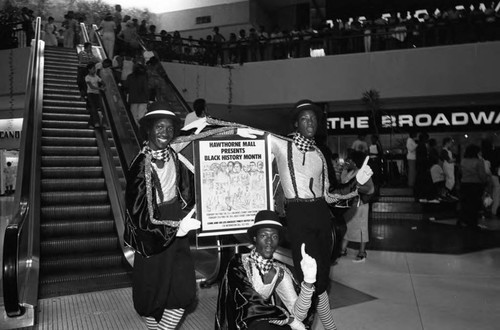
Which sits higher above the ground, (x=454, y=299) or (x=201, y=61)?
(x=201, y=61)

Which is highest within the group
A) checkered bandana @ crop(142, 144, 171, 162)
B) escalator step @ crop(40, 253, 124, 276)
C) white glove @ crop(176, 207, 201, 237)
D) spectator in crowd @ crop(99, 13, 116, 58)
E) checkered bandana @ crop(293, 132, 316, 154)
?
spectator in crowd @ crop(99, 13, 116, 58)

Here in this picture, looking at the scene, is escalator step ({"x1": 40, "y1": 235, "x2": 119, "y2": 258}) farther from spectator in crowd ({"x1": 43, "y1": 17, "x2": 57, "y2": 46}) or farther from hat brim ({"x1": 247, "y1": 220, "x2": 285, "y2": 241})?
spectator in crowd ({"x1": 43, "y1": 17, "x2": 57, "y2": 46})

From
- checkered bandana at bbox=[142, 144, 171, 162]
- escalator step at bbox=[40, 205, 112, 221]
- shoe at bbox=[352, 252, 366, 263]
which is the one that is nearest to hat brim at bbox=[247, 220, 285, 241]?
checkered bandana at bbox=[142, 144, 171, 162]

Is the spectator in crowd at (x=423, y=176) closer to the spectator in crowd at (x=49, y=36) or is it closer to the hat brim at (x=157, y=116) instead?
the hat brim at (x=157, y=116)

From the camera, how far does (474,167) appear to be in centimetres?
962

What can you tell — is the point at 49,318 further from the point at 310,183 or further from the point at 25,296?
the point at 310,183

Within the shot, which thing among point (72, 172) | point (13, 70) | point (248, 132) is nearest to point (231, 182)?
point (248, 132)

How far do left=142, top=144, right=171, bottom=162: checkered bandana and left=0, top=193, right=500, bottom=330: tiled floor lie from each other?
191cm

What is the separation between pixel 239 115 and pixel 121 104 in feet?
35.3

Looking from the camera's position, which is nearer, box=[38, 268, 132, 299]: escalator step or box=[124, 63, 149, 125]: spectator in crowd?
box=[38, 268, 132, 299]: escalator step

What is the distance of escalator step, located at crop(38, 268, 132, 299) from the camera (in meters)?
4.96

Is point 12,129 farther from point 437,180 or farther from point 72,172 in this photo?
point 437,180

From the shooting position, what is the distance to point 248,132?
3.44 meters

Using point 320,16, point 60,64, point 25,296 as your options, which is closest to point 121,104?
point 60,64
